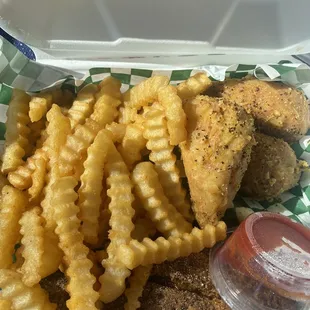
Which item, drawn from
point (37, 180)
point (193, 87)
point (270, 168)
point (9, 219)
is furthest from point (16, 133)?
point (270, 168)

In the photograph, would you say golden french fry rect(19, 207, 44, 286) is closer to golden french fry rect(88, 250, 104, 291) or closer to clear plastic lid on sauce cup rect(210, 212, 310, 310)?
golden french fry rect(88, 250, 104, 291)

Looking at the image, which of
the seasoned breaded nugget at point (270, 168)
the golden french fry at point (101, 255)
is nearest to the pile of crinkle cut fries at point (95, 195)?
the golden french fry at point (101, 255)

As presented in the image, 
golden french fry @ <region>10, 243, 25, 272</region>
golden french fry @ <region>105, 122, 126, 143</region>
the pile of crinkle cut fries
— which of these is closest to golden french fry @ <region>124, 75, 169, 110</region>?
the pile of crinkle cut fries

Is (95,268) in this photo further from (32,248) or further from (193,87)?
(193,87)

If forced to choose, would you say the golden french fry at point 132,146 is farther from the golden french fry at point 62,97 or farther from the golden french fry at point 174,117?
the golden french fry at point 62,97

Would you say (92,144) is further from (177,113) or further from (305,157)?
(305,157)

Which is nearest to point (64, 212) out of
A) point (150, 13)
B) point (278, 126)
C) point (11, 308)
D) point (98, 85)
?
point (11, 308)
